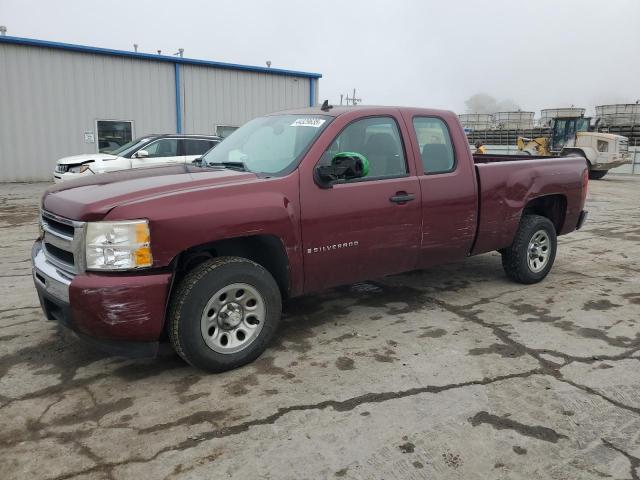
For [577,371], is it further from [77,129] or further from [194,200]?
[77,129]

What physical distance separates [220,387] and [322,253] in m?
1.21

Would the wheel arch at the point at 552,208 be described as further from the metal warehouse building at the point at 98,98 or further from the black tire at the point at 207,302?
the metal warehouse building at the point at 98,98

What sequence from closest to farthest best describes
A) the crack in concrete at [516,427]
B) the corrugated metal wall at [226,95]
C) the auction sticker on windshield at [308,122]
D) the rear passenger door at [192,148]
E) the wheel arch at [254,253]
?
the crack in concrete at [516,427], the wheel arch at [254,253], the auction sticker on windshield at [308,122], the rear passenger door at [192,148], the corrugated metal wall at [226,95]

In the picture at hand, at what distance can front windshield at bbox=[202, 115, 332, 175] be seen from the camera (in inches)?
158

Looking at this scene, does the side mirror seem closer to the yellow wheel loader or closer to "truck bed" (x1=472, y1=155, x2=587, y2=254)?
"truck bed" (x1=472, y1=155, x2=587, y2=254)

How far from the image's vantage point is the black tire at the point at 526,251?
5496mm

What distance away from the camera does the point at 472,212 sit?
4867 millimetres

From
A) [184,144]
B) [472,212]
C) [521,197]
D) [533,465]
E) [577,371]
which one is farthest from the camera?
[184,144]

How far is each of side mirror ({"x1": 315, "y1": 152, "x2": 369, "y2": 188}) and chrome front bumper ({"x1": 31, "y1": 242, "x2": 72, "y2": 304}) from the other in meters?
1.83

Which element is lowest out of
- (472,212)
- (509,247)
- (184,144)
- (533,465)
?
(533,465)

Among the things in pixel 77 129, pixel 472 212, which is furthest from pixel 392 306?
pixel 77 129

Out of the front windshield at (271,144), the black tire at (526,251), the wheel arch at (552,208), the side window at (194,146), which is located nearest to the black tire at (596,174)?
the side window at (194,146)

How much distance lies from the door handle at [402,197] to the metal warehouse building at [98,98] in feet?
56.4

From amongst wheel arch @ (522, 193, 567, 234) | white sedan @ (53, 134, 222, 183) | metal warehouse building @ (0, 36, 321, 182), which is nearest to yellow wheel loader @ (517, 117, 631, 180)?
metal warehouse building @ (0, 36, 321, 182)
